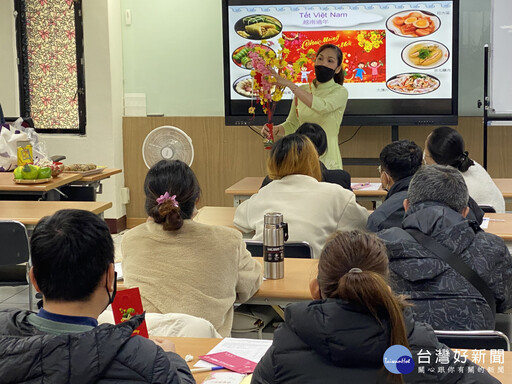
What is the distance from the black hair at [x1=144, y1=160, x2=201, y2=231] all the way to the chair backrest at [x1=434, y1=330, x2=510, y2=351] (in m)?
1.06

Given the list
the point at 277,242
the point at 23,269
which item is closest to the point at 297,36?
the point at 23,269

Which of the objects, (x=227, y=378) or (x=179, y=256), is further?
(x=179, y=256)

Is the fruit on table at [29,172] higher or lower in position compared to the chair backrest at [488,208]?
higher

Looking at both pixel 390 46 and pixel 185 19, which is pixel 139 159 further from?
pixel 390 46

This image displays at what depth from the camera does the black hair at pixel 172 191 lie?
117 inches

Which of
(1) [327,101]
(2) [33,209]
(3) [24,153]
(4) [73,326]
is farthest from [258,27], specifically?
(4) [73,326]

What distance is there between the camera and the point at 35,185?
575cm

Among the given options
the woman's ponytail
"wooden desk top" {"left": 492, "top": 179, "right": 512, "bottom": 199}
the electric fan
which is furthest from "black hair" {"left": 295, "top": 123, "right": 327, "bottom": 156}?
the woman's ponytail

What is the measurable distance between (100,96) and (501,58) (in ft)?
12.7

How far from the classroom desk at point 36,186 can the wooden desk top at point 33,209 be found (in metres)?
0.40

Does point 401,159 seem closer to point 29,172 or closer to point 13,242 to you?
point 13,242

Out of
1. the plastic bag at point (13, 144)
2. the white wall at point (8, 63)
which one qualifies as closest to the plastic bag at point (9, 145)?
the plastic bag at point (13, 144)

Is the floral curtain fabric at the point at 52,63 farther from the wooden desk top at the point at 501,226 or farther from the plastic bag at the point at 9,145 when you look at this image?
the wooden desk top at the point at 501,226

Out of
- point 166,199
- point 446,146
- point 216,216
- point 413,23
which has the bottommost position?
point 216,216
